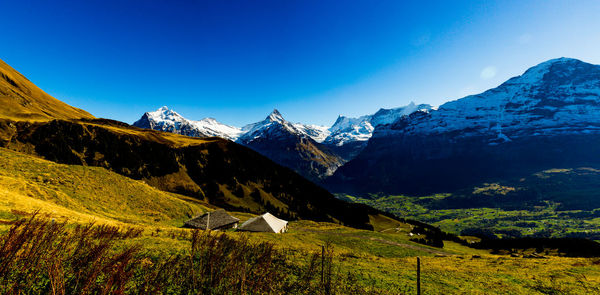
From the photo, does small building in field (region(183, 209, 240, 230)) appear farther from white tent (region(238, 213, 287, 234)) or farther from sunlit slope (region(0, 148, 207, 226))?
white tent (region(238, 213, 287, 234))

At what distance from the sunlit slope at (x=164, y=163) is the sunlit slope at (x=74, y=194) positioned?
3018 inches

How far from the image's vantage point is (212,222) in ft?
221

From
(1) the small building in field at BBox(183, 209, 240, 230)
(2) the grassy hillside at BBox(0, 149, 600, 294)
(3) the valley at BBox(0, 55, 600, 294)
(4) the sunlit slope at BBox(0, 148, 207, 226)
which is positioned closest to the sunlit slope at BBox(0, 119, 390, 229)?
(3) the valley at BBox(0, 55, 600, 294)

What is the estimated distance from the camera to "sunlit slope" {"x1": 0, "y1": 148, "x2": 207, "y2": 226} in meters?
32.7

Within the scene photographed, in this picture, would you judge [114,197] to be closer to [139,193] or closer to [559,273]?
[139,193]

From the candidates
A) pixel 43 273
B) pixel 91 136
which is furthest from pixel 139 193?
pixel 91 136

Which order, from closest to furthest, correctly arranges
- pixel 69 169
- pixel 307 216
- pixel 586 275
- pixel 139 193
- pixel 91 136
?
pixel 586 275, pixel 69 169, pixel 139 193, pixel 91 136, pixel 307 216

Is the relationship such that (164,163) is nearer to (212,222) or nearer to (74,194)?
(212,222)

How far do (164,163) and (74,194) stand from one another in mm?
118612

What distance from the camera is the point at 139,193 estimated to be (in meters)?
72.2

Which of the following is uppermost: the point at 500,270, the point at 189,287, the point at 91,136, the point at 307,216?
the point at 91,136

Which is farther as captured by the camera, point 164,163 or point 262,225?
point 164,163

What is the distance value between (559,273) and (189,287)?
4770 centimetres

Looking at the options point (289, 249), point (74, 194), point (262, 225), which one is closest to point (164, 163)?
point (74, 194)
